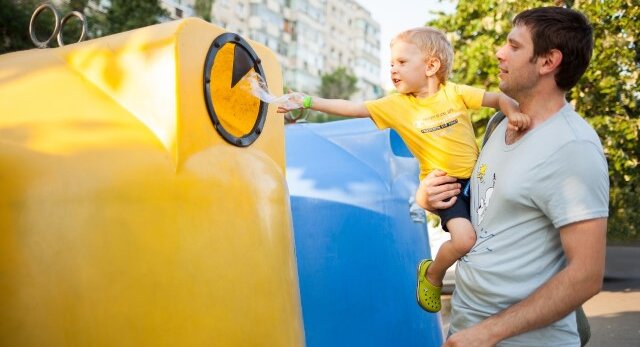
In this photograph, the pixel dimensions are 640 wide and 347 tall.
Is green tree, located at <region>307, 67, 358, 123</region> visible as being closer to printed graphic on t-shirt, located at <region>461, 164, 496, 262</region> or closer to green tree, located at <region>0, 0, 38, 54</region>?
green tree, located at <region>0, 0, 38, 54</region>

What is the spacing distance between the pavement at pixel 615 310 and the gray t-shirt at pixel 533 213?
16.2 ft

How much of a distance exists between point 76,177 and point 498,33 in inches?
412

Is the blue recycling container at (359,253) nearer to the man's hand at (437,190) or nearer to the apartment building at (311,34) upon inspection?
the man's hand at (437,190)

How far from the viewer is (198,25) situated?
71.1 inches

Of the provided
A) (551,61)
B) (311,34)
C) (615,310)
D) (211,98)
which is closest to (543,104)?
(551,61)

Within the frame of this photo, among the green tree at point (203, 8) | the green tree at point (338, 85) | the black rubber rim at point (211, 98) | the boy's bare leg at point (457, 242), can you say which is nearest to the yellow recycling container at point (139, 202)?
the black rubber rim at point (211, 98)

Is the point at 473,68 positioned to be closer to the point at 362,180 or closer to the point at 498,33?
the point at 498,33

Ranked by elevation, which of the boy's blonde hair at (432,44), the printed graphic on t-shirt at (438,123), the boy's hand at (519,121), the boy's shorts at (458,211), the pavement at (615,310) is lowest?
the pavement at (615,310)

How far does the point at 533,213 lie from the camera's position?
1.76 m

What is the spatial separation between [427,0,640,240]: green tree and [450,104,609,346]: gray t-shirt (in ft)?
30.1

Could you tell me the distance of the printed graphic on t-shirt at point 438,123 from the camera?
8.14 ft

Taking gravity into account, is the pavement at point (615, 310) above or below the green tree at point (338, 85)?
above

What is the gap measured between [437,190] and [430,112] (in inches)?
13.6

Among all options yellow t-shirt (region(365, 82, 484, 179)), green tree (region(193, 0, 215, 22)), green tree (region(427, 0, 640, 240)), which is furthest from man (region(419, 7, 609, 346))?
green tree (region(193, 0, 215, 22))
